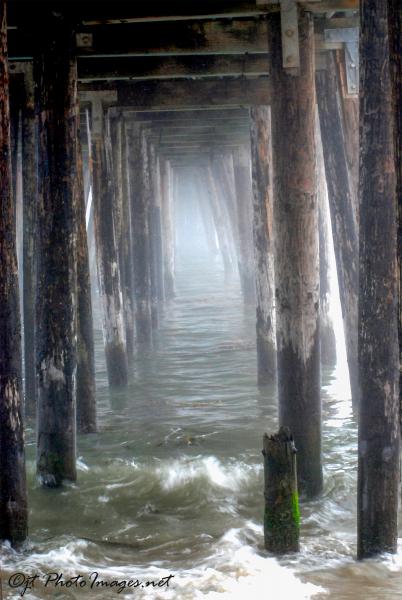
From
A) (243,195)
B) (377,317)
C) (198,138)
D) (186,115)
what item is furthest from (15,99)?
(243,195)

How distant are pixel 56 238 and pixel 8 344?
4.33 ft

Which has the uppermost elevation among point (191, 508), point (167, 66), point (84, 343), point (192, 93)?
point (167, 66)

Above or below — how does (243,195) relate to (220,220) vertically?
above

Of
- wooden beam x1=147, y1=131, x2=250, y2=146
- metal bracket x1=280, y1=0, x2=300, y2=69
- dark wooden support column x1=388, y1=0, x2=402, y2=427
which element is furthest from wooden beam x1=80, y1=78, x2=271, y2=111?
dark wooden support column x1=388, y1=0, x2=402, y2=427

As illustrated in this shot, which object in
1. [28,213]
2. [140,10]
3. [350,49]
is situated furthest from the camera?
[28,213]

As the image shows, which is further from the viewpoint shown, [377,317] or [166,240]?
[166,240]

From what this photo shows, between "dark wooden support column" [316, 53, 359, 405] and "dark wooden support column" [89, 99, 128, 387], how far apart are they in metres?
2.43

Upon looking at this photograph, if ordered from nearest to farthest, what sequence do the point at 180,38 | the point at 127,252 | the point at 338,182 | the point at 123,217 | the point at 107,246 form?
the point at 180,38
the point at 338,182
the point at 107,246
the point at 123,217
the point at 127,252

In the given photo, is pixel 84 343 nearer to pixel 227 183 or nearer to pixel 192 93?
pixel 192 93

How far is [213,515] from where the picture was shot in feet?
15.3

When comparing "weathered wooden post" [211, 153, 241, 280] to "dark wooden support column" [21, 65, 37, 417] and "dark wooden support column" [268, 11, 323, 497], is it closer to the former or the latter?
"dark wooden support column" [21, 65, 37, 417]

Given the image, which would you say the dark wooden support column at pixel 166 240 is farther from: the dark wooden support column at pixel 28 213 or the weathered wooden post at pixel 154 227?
the dark wooden support column at pixel 28 213

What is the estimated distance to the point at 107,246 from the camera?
7965mm

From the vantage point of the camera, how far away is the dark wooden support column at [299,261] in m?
4.65
